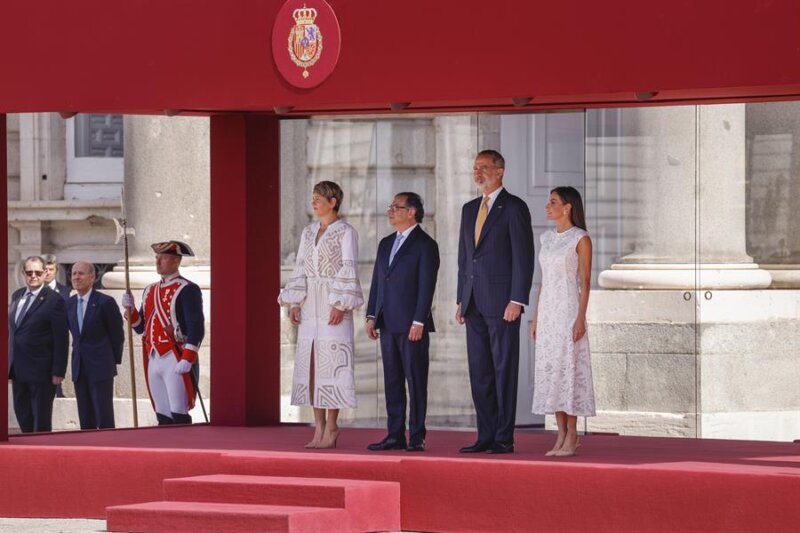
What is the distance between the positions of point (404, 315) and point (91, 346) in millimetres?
4316

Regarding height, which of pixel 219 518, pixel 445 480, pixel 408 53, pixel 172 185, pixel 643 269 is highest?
pixel 408 53

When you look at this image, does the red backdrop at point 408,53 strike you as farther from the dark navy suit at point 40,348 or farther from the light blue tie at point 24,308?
the light blue tie at point 24,308

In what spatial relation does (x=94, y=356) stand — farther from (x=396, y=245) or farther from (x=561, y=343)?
(x=561, y=343)

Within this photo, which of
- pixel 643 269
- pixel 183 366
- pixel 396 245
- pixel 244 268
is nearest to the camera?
pixel 396 245

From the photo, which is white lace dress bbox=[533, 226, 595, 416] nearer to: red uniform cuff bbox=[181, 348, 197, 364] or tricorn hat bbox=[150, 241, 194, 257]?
red uniform cuff bbox=[181, 348, 197, 364]

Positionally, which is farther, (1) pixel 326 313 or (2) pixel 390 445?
(1) pixel 326 313

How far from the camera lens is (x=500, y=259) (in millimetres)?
12523

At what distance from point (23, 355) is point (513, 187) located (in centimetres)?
431

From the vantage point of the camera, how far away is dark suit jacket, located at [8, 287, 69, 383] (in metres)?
16.5

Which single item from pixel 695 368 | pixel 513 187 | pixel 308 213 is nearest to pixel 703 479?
pixel 513 187

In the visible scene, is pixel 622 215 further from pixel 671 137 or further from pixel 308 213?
pixel 308 213

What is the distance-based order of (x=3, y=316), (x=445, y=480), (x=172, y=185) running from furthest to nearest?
(x=172, y=185), (x=3, y=316), (x=445, y=480)

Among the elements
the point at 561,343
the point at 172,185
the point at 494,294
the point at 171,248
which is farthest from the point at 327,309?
the point at 172,185

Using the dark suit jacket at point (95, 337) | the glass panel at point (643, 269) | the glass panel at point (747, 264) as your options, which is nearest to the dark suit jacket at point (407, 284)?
the glass panel at point (643, 269)
